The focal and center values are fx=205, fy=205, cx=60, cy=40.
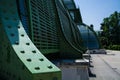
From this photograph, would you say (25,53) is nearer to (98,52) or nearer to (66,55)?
(66,55)

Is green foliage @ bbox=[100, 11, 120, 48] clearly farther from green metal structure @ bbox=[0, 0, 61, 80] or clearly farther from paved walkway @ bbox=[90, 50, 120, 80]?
green metal structure @ bbox=[0, 0, 61, 80]

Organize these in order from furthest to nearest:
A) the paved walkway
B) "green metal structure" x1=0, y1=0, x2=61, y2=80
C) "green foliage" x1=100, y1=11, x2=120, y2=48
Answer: "green foliage" x1=100, y1=11, x2=120, y2=48
the paved walkway
"green metal structure" x1=0, y1=0, x2=61, y2=80

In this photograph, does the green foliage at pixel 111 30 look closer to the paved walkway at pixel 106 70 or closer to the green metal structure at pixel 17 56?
the paved walkway at pixel 106 70

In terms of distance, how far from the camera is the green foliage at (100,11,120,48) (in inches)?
2349

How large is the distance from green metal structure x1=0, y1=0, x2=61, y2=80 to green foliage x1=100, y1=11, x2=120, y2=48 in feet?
193

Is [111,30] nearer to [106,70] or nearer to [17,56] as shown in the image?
[106,70]

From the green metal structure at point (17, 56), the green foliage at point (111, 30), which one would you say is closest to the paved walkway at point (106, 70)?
the green metal structure at point (17, 56)

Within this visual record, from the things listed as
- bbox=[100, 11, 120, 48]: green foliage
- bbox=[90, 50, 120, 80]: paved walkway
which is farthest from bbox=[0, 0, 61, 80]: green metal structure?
bbox=[100, 11, 120, 48]: green foliage

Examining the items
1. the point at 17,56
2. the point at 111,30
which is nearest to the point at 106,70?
the point at 17,56

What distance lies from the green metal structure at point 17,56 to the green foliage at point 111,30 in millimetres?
58726

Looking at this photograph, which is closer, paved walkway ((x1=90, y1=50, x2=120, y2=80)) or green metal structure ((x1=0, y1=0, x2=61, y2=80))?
green metal structure ((x1=0, y1=0, x2=61, y2=80))

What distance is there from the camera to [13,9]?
2.63 m

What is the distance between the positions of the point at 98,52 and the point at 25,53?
37.6 meters

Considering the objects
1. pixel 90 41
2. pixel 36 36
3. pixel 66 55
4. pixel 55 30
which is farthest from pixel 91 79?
pixel 90 41
